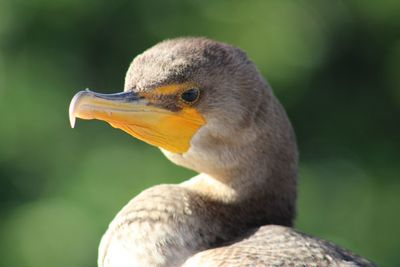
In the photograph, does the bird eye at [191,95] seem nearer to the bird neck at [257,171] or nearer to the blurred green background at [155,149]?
the bird neck at [257,171]

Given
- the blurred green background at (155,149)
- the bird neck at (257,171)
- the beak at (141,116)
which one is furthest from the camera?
the blurred green background at (155,149)

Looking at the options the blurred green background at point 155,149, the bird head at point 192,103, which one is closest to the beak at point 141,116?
the bird head at point 192,103

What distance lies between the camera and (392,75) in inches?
146

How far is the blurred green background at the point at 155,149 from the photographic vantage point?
11.1 ft

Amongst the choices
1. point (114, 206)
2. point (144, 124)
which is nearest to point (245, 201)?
point (144, 124)

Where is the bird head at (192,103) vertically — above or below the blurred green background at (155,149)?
above

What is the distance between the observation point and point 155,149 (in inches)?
133

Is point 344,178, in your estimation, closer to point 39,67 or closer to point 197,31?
point 197,31

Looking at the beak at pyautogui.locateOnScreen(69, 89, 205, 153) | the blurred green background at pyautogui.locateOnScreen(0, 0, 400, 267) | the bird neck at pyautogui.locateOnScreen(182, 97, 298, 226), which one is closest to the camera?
the beak at pyautogui.locateOnScreen(69, 89, 205, 153)

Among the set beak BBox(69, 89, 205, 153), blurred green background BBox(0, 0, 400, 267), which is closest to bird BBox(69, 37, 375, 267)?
beak BBox(69, 89, 205, 153)

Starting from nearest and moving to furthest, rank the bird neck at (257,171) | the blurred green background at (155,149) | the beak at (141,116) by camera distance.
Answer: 1. the beak at (141,116)
2. the bird neck at (257,171)
3. the blurred green background at (155,149)

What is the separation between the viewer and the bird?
1.67 m

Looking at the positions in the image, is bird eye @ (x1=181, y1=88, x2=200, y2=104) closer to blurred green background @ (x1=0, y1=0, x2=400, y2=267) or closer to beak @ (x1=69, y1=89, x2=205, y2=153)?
beak @ (x1=69, y1=89, x2=205, y2=153)

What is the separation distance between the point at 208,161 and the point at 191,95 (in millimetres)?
142
